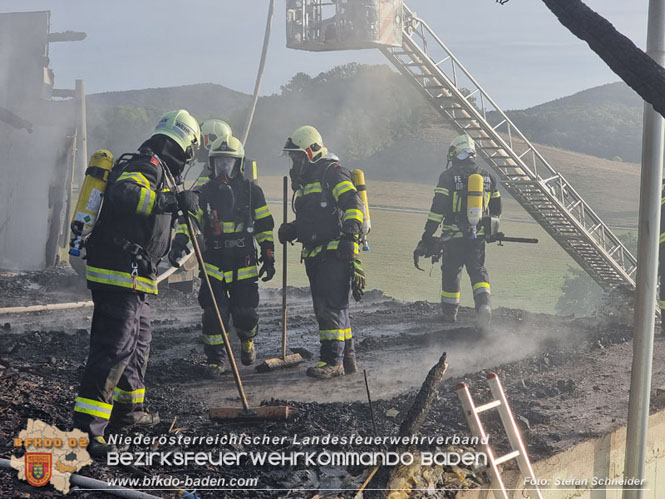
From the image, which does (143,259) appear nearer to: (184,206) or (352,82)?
(184,206)

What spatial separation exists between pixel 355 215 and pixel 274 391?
5.95 feet

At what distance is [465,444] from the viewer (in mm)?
5086

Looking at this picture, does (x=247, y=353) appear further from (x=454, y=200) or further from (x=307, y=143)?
(x=454, y=200)

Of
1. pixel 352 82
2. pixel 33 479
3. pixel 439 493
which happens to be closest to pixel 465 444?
pixel 439 493

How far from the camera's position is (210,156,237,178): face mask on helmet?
715 cm

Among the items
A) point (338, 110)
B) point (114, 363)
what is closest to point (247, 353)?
point (114, 363)

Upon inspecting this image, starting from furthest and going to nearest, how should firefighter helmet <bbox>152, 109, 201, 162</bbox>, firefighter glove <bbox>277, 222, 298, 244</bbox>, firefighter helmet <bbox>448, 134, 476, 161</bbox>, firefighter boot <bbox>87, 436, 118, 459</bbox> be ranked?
firefighter helmet <bbox>448, 134, 476, 161</bbox>, firefighter glove <bbox>277, 222, 298, 244</bbox>, firefighter helmet <bbox>152, 109, 201, 162</bbox>, firefighter boot <bbox>87, 436, 118, 459</bbox>

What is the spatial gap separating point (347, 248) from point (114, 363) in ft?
9.29

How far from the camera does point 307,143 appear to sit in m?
7.13

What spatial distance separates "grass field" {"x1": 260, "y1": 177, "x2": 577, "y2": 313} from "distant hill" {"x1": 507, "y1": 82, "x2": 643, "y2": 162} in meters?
34.3

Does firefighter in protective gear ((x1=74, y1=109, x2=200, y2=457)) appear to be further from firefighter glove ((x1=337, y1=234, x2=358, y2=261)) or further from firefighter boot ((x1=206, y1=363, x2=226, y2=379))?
firefighter glove ((x1=337, y1=234, x2=358, y2=261))

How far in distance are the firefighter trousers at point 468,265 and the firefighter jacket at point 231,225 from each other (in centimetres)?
337

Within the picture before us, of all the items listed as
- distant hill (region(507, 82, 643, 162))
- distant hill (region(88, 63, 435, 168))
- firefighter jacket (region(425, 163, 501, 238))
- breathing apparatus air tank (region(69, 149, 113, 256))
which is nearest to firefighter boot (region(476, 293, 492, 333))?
firefighter jacket (region(425, 163, 501, 238))

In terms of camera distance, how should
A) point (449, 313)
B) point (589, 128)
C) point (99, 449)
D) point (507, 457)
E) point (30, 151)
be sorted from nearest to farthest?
1. point (99, 449)
2. point (507, 457)
3. point (449, 313)
4. point (30, 151)
5. point (589, 128)
